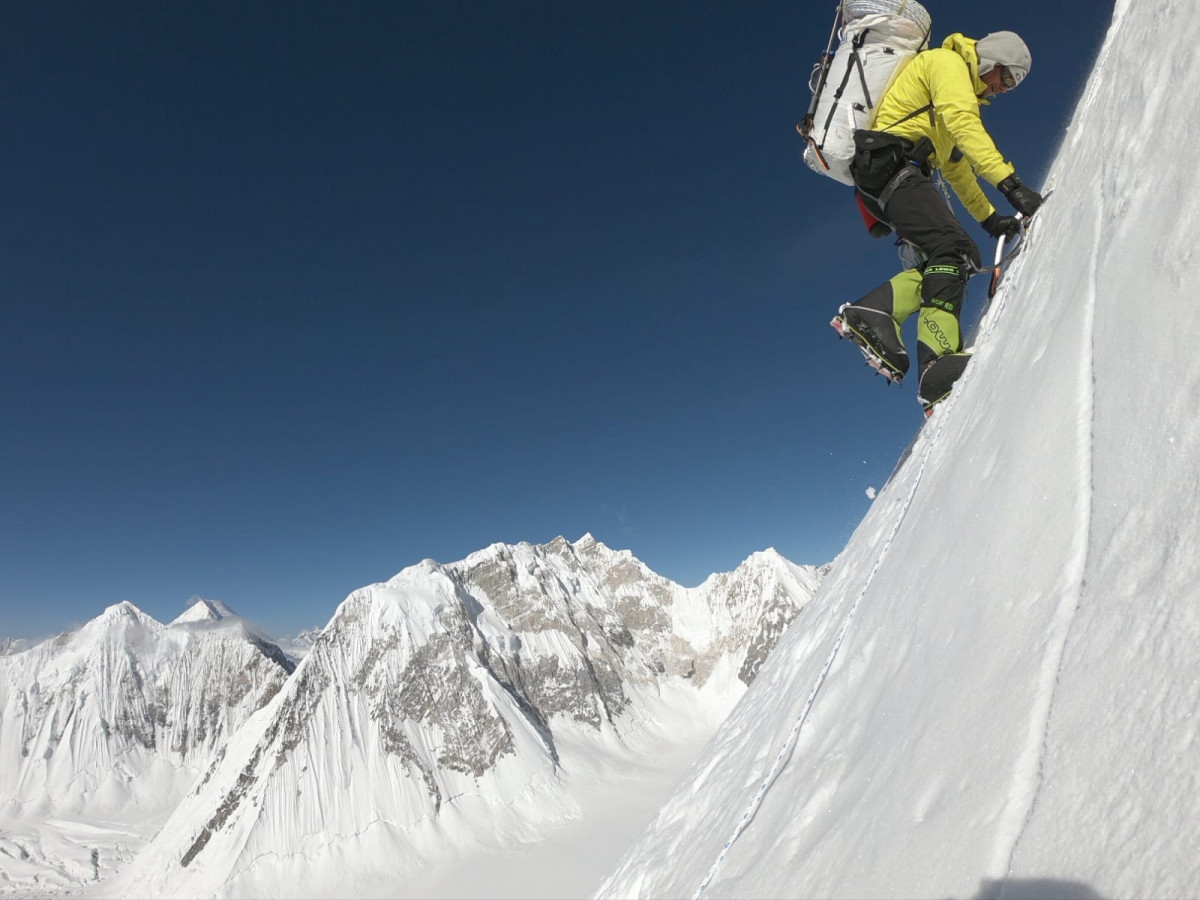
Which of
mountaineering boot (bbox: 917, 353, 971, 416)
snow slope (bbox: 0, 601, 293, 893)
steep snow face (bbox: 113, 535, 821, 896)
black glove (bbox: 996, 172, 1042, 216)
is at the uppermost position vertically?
snow slope (bbox: 0, 601, 293, 893)

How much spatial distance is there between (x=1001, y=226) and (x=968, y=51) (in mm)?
1656

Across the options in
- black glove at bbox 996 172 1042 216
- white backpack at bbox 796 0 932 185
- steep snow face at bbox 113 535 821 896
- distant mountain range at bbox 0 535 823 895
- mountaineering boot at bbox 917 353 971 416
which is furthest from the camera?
distant mountain range at bbox 0 535 823 895

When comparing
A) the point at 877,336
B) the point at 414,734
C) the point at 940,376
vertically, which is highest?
the point at 414,734

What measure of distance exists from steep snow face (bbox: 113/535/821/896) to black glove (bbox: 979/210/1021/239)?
373 ft

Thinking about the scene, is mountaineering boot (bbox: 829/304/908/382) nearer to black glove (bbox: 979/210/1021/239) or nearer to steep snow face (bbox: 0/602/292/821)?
black glove (bbox: 979/210/1021/239)

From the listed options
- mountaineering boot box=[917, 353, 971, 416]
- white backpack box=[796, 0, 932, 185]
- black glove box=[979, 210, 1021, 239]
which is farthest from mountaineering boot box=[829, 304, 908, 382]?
white backpack box=[796, 0, 932, 185]

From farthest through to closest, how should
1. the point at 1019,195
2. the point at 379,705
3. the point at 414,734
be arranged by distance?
the point at 414,734
the point at 379,705
the point at 1019,195

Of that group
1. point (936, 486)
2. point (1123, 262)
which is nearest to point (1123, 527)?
point (1123, 262)

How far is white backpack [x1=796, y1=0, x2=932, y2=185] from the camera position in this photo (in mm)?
5562

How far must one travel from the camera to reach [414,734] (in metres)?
102

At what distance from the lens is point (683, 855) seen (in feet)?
15.0

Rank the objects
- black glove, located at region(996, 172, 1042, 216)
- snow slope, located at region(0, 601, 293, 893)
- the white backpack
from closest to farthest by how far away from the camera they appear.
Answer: black glove, located at region(996, 172, 1042, 216), the white backpack, snow slope, located at region(0, 601, 293, 893)

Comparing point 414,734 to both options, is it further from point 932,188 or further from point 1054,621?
point 1054,621

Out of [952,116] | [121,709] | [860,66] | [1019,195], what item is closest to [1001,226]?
[1019,195]
